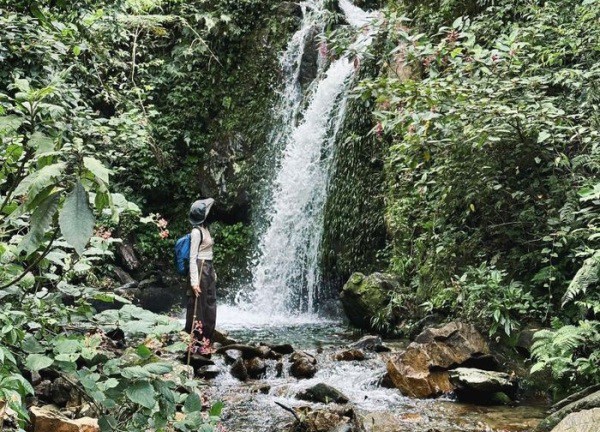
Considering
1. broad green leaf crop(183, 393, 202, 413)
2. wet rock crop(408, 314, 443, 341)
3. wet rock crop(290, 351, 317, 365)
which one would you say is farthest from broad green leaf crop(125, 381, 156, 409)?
wet rock crop(408, 314, 443, 341)

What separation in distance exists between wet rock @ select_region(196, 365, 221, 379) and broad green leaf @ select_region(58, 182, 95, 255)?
4966 mm

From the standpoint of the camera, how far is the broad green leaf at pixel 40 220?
165 cm

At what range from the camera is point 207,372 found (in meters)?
6.24

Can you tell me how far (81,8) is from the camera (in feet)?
17.3

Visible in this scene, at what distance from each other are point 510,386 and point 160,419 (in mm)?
4291

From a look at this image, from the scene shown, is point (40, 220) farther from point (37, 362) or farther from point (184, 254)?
point (184, 254)

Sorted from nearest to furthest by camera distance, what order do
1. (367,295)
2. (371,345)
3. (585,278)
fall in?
(585,278)
(371,345)
(367,295)

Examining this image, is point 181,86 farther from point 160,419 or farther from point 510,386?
point 160,419

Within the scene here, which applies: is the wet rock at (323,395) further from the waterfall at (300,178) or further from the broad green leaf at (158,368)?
the waterfall at (300,178)

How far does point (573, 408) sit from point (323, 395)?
230 centimetres

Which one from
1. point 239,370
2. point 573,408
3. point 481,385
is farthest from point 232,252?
point 573,408

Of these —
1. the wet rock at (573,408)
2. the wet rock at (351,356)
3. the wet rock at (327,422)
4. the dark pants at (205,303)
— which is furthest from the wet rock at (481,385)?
the dark pants at (205,303)

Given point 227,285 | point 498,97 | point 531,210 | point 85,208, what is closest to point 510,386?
point 531,210

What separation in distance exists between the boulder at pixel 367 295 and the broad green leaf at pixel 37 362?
6883 millimetres
